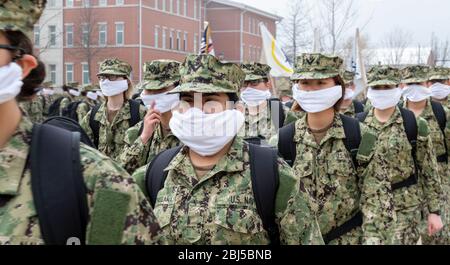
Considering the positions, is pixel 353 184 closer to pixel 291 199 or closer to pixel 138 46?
pixel 291 199

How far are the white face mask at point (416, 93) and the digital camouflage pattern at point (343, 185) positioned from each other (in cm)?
484

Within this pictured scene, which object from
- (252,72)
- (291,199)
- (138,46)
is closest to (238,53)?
(138,46)

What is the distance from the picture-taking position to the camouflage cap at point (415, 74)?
10.3m

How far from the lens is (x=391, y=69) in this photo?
823 cm

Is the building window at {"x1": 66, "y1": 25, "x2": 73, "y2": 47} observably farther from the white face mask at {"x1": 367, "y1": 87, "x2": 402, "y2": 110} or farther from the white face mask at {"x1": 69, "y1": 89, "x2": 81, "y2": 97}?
the white face mask at {"x1": 367, "y1": 87, "x2": 402, "y2": 110}

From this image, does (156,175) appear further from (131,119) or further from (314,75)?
(131,119)

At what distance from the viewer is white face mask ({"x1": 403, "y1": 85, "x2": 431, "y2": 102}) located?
33.0 feet

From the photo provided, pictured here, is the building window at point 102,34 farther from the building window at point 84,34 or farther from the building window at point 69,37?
the building window at point 84,34

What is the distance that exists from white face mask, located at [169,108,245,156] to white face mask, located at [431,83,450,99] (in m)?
8.92

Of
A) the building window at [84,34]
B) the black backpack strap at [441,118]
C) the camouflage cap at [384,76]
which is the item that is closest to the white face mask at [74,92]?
the black backpack strap at [441,118]

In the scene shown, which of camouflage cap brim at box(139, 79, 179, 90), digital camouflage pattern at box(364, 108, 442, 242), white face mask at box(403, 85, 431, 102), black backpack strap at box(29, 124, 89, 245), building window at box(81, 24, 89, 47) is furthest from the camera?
building window at box(81, 24, 89, 47)

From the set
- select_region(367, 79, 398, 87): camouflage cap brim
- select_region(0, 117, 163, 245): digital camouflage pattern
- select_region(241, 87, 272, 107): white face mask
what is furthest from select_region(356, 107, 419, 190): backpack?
select_region(0, 117, 163, 245): digital camouflage pattern

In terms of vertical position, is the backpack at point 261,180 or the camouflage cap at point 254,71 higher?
the camouflage cap at point 254,71

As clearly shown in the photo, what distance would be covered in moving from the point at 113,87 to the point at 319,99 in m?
3.34
